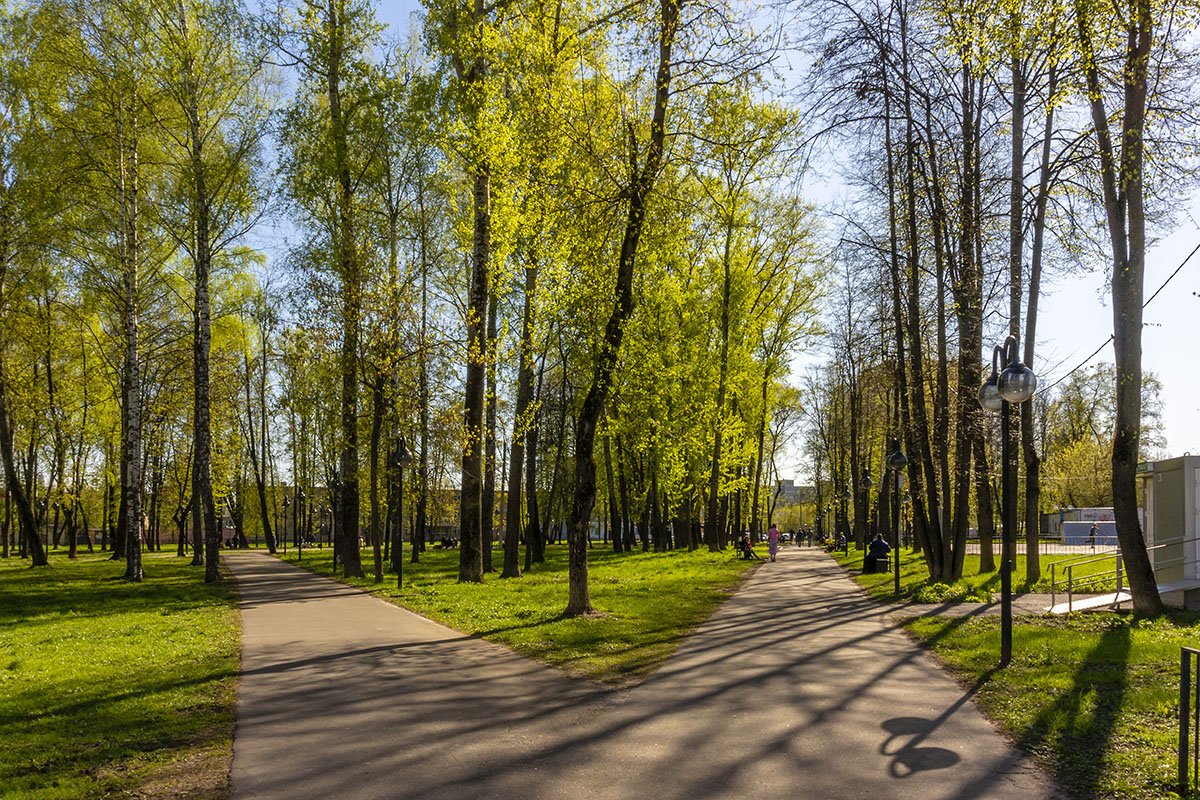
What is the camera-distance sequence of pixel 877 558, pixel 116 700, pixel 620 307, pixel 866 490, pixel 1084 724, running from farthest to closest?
pixel 866 490 → pixel 877 558 → pixel 620 307 → pixel 116 700 → pixel 1084 724

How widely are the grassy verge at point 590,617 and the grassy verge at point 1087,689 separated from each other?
3.60 meters

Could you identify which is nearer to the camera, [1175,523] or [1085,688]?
[1085,688]

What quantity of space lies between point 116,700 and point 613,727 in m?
4.64

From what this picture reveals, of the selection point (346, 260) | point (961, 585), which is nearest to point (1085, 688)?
point (961, 585)

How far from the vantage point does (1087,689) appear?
8.70 m

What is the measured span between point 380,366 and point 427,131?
5810mm

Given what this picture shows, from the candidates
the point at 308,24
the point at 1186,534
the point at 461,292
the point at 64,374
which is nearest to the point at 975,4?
the point at 1186,534

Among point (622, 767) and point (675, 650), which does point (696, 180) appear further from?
point (622, 767)

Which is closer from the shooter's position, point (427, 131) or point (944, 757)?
point (944, 757)

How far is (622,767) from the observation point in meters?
6.05

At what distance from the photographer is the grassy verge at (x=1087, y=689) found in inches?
241

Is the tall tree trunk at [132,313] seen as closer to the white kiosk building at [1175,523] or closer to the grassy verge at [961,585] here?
the grassy verge at [961,585]

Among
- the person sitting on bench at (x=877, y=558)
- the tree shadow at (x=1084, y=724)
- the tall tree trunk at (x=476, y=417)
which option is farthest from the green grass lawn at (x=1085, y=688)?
the person sitting on bench at (x=877, y=558)

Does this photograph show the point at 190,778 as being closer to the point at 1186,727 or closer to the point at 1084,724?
the point at 1186,727
